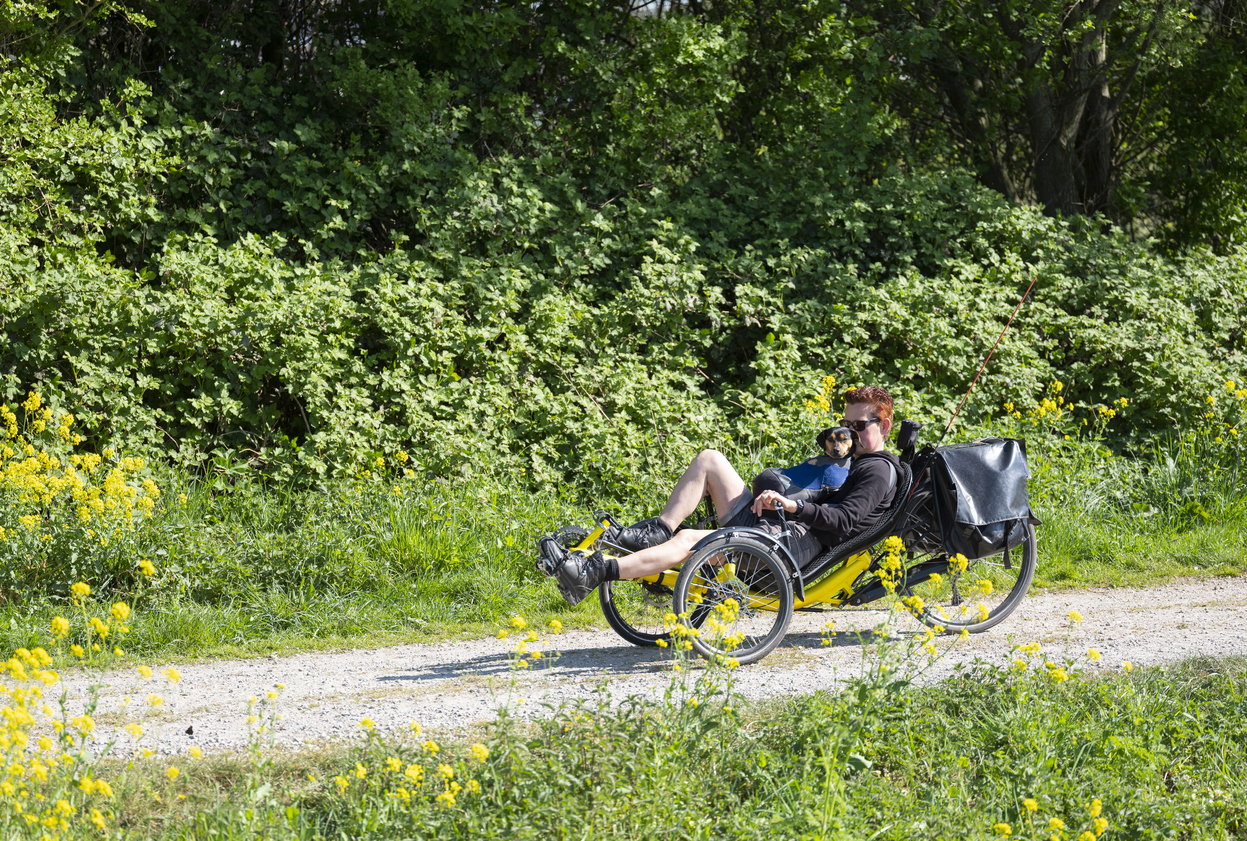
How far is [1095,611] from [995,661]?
4.84ft

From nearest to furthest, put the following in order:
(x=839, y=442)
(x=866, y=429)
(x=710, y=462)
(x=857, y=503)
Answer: (x=857, y=503), (x=710, y=462), (x=866, y=429), (x=839, y=442)

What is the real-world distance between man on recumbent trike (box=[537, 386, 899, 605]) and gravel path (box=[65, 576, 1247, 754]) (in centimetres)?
48

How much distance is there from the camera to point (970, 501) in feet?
18.0

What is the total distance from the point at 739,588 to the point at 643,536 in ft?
1.79

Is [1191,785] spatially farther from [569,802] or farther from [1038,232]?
[1038,232]

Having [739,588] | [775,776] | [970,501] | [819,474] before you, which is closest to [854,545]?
[819,474]

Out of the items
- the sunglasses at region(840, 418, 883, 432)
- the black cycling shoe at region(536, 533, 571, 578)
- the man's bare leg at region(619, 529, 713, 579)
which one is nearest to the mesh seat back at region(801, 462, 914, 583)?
the sunglasses at region(840, 418, 883, 432)

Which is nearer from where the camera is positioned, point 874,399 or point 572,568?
point 572,568

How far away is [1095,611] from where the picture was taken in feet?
20.9

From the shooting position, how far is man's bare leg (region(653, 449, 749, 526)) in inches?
222

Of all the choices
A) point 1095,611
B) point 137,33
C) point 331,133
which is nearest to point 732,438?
point 1095,611

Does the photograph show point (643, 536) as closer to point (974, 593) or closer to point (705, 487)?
point (705, 487)

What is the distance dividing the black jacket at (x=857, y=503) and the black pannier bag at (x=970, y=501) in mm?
146

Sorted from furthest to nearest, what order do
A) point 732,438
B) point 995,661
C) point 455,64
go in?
point 455,64 < point 732,438 < point 995,661
